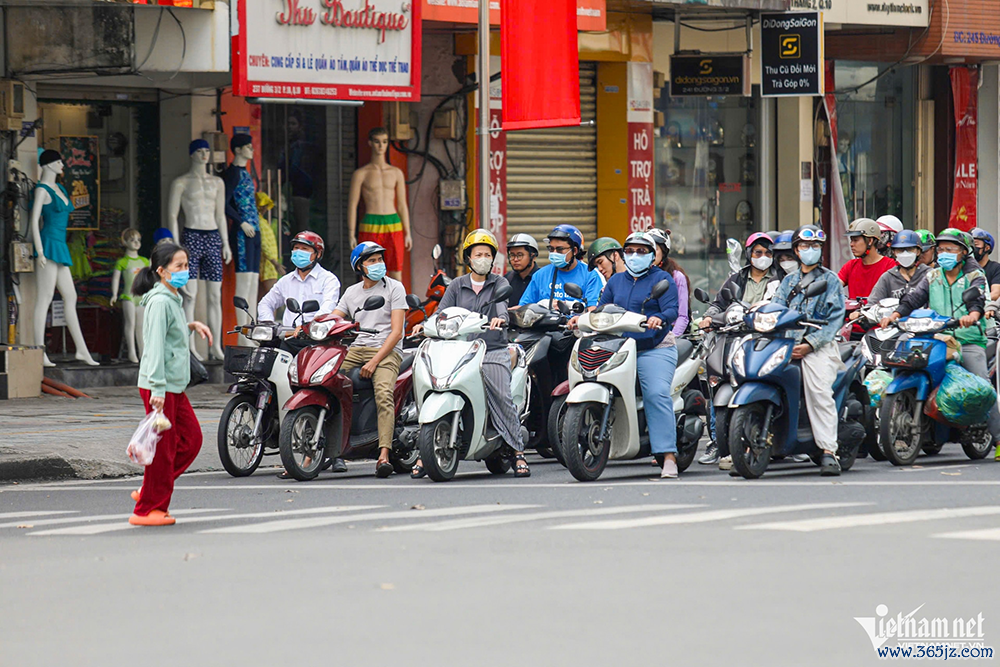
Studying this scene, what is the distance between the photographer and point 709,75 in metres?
24.0

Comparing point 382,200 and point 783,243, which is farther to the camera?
point 382,200

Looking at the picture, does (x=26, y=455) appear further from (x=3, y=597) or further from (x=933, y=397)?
(x=933, y=397)

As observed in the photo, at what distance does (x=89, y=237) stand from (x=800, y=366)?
9791mm

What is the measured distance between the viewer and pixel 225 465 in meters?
12.3

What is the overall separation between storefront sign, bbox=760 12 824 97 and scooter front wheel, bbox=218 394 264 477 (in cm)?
1314

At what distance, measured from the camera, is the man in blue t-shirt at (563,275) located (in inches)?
514

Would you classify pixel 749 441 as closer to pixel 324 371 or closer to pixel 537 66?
pixel 324 371

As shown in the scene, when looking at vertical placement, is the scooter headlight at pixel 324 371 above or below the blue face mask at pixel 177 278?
below

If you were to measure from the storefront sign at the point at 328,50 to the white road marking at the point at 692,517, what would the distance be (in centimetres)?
940

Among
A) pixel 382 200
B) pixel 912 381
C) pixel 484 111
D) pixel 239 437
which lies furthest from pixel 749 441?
pixel 382 200

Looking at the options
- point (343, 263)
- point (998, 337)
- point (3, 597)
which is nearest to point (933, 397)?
point (998, 337)

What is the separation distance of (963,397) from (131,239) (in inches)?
379

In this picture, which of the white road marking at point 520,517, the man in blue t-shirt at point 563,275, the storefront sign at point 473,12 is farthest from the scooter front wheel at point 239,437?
the storefront sign at point 473,12

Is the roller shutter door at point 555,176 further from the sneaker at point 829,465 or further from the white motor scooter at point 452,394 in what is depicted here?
the sneaker at point 829,465
